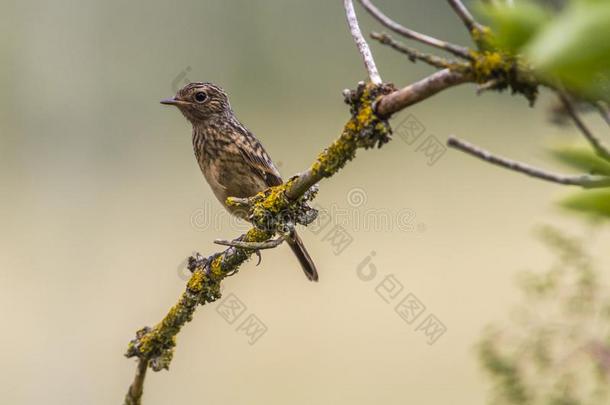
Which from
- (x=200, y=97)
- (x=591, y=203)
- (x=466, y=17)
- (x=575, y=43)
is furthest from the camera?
(x=200, y=97)

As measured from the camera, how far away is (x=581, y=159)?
0.75 metres

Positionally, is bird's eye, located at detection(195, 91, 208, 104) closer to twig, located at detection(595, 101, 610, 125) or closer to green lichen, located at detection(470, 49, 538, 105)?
green lichen, located at detection(470, 49, 538, 105)

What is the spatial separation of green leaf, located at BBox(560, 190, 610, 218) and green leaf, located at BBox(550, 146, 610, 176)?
27mm

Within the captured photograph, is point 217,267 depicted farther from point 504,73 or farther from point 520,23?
point 520,23

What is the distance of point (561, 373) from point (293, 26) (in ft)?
23.4

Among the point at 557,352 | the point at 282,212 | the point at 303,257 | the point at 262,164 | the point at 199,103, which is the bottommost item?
the point at 557,352

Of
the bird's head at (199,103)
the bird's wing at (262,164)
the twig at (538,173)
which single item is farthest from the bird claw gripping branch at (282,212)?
the bird's head at (199,103)

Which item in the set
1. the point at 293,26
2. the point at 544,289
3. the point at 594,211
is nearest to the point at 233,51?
the point at 293,26

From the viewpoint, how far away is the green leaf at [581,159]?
2.39 ft

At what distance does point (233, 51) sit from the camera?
7777mm

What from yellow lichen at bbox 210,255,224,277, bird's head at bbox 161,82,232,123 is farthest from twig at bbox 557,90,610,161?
bird's head at bbox 161,82,232,123

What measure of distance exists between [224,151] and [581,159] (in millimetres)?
3192

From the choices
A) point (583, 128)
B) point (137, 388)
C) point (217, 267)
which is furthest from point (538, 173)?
point (137, 388)

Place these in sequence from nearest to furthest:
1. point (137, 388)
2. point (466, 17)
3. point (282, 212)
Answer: point (466, 17)
point (282, 212)
point (137, 388)
